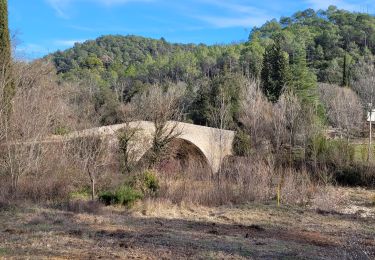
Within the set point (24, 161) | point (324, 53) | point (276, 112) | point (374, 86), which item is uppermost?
point (324, 53)

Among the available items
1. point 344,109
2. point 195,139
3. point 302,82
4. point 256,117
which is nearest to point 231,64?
point 302,82

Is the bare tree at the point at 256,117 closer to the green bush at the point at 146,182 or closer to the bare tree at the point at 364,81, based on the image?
the bare tree at the point at 364,81

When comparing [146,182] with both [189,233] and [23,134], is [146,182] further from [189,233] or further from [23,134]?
[189,233]

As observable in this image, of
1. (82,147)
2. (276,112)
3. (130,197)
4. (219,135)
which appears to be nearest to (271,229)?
(130,197)

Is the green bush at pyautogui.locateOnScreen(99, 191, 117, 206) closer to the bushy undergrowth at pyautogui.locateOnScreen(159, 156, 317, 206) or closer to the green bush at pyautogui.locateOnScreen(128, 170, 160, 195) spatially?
the bushy undergrowth at pyautogui.locateOnScreen(159, 156, 317, 206)

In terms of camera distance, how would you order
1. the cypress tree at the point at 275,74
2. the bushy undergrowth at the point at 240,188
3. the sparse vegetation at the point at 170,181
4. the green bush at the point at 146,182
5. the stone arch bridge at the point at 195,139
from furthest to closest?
the cypress tree at the point at 275,74
the stone arch bridge at the point at 195,139
the green bush at the point at 146,182
the bushy undergrowth at the point at 240,188
the sparse vegetation at the point at 170,181

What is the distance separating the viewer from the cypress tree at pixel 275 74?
149 feet

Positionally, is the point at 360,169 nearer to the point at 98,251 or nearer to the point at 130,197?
the point at 130,197

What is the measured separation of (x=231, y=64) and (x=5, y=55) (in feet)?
179

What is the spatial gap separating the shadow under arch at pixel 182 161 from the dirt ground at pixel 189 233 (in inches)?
235

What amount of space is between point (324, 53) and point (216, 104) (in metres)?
45.2

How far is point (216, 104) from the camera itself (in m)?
38.2

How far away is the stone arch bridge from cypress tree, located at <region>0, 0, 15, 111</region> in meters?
6.19

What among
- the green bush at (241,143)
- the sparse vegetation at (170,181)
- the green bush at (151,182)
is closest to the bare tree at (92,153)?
the sparse vegetation at (170,181)
